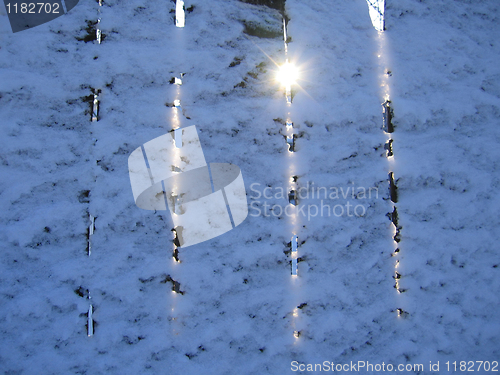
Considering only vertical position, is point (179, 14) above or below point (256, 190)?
above

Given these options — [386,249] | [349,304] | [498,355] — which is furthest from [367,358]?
[498,355]

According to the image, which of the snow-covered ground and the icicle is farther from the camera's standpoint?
the icicle

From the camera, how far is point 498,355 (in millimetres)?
1366

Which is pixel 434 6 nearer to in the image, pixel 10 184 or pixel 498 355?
pixel 498 355

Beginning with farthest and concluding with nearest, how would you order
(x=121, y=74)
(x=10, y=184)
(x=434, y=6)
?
(x=434, y=6)
(x=121, y=74)
(x=10, y=184)

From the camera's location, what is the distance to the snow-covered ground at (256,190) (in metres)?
1.16

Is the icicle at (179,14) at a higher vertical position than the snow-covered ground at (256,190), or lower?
higher

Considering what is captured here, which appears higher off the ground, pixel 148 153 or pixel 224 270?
pixel 148 153

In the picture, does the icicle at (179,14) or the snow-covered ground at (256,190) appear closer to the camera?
the snow-covered ground at (256,190)

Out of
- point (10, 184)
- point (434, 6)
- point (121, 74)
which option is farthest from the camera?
point (434, 6)

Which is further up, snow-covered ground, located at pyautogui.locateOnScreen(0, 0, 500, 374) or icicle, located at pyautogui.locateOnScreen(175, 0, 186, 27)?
icicle, located at pyautogui.locateOnScreen(175, 0, 186, 27)

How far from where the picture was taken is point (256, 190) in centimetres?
129

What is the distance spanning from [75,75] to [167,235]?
0.85m

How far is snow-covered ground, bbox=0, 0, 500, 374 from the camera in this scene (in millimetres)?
1164
